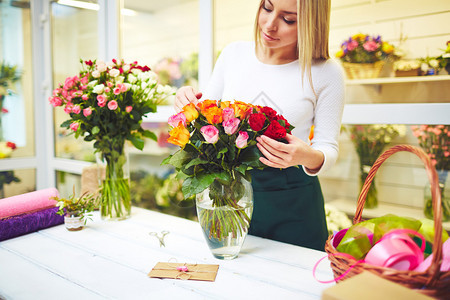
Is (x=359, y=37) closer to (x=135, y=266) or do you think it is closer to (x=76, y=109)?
(x=76, y=109)

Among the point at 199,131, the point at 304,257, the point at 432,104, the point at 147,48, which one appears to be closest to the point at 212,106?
the point at 199,131

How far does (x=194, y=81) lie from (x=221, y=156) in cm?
154

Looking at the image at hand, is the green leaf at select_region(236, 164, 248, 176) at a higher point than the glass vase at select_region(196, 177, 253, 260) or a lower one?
higher

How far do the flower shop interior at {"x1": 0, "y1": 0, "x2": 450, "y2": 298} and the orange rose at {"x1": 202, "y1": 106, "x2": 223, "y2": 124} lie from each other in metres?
0.54

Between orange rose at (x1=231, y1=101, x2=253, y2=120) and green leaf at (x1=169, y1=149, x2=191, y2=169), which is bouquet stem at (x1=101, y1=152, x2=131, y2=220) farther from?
orange rose at (x1=231, y1=101, x2=253, y2=120)

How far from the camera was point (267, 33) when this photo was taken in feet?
4.05

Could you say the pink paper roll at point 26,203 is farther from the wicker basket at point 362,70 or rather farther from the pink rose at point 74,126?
the wicker basket at point 362,70

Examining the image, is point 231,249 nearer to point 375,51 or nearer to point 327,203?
point 375,51

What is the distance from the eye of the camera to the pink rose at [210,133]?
0.91 m

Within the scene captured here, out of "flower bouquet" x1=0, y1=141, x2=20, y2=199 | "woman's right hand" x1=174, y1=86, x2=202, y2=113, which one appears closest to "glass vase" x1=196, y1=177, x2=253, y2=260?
"woman's right hand" x1=174, y1=86, x2=202, y2=113

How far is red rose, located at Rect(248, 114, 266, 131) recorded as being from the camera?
0.91 metres

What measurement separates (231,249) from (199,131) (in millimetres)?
365

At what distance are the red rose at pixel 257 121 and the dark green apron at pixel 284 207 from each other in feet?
1.29

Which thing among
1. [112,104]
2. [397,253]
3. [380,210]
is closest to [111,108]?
[112,104]
